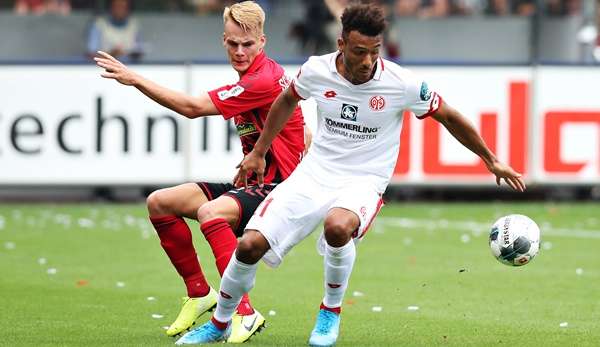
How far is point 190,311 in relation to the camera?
327 inches

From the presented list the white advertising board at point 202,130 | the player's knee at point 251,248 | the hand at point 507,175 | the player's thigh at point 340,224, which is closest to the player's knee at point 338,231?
the player's thigh at point 340,224

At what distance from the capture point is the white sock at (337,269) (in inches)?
301

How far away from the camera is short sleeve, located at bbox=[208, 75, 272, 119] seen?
8180mm

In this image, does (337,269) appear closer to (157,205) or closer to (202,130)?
(157,205)

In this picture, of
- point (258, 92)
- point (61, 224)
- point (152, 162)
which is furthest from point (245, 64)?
point (152, 162)

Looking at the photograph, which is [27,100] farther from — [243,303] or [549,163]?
[243,303]

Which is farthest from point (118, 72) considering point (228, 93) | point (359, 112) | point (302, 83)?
point (359, 112)

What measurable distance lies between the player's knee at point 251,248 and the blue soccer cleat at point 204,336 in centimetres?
52

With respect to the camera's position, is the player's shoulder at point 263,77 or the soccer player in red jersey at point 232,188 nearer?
the soccer player in red jersey at point 232,188

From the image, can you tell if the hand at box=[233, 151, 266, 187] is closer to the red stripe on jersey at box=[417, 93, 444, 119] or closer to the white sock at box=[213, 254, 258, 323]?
the white sock at box=[213, 254, 258, 323]

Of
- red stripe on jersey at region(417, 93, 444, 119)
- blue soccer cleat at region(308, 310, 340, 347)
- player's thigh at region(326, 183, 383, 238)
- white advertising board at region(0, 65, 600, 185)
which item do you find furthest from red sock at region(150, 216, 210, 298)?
white advertising board at region(0, 65, 600, 185)

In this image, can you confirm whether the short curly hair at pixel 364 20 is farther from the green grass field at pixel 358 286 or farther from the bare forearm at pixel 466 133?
the green grass field at pixel 358 286

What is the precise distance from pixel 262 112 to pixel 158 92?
2.55 ft

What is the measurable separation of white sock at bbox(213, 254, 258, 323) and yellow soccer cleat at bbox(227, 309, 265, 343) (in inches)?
5.8
